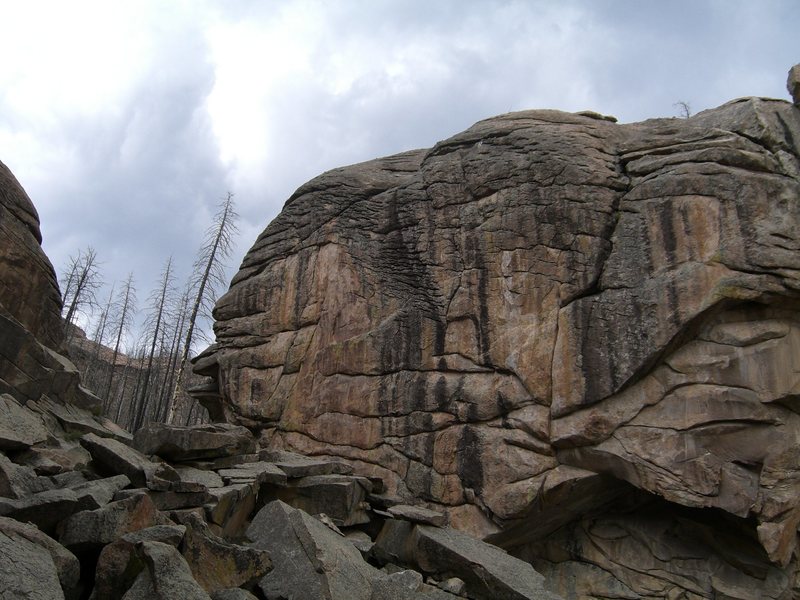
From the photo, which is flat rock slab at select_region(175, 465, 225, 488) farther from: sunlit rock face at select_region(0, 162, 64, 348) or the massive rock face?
sunlit rock face at select_region(0, 162, 64, 348)

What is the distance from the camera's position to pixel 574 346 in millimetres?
14109

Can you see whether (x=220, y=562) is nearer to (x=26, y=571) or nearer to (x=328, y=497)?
(x=26, y=571)

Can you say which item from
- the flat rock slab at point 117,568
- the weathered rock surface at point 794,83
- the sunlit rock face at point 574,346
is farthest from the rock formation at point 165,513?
the weathered rock surface at point 794,83

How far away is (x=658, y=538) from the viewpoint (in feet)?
47.7

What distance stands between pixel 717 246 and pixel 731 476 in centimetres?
484

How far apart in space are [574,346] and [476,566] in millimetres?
5621

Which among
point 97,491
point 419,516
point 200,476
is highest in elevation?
point 200,476

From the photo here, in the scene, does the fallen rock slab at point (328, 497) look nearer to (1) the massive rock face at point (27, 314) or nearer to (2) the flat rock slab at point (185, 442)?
(2) the flat rock slab at point (185, 442)

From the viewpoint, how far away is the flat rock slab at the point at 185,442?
485 inches

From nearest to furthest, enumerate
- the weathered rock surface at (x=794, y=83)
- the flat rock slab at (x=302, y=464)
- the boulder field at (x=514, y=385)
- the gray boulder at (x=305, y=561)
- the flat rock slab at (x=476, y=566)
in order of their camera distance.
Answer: the gray boulder at (x=305, y=561)
the flat rock slab at (x=476, y=566)
the boulder field at (x=514, y=385)
the flat rock slab at (x=302, y=464)
the weathered rock surface at (x=794, y=83)

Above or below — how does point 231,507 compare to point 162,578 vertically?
above

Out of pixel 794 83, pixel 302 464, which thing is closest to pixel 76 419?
pixel 302 464

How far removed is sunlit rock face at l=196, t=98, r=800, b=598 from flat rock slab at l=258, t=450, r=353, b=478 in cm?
82

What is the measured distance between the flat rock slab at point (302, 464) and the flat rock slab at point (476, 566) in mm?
2970
